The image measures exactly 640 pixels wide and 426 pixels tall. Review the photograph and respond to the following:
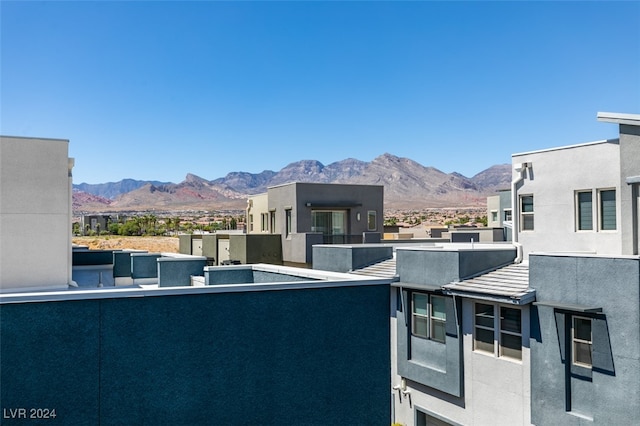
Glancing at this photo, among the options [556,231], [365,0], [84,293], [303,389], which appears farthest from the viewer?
[365,0]

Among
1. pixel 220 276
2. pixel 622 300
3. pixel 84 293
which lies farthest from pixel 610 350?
pixel 84 293

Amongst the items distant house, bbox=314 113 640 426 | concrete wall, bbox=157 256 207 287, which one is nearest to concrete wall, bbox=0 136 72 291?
concrete wall, bbox=157 256 207 287

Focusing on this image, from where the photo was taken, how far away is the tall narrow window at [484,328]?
48.3 ft

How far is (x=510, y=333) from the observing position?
46.3ft

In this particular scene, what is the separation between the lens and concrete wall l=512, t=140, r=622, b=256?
Result: 1608 cm

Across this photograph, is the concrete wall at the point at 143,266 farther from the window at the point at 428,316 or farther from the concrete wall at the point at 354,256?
the window at the point at 428,316

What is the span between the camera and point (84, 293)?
795 cm

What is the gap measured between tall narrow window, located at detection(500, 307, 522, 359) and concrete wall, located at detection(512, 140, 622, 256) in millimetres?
4307

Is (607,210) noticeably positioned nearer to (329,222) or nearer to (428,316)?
(428,316)

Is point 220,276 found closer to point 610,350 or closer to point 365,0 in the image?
point 610,350

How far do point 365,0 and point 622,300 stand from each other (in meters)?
26.7

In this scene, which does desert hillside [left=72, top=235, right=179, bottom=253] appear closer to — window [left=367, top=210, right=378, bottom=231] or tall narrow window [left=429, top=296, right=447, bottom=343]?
window [left=367, top=210, right=378, bottom=231]

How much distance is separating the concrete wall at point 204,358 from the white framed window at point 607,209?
926 cm

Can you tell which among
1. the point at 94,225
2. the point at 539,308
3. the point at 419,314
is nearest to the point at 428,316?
the point at 419,314
